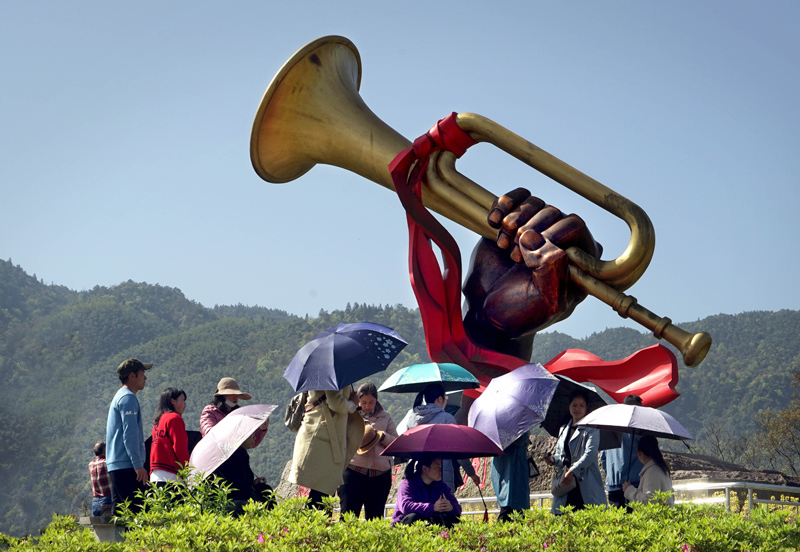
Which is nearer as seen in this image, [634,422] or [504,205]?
[634,422]

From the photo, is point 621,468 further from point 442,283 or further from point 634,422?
point 442,283

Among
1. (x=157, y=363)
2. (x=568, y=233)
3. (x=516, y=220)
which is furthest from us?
(x=157, y=363)

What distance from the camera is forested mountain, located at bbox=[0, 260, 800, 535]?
1399 inches

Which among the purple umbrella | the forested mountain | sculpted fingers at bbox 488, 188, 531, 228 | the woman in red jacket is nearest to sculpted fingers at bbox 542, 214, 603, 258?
sculpted fingers at bbox 488, 188, 531, 228

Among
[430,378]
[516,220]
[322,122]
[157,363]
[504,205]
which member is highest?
[157,363]

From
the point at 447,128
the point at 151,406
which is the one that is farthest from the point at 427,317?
the point at 151,406

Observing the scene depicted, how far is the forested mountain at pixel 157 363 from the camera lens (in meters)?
35.5

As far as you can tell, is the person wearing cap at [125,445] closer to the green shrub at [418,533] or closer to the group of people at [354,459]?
the group of people at [354,459]

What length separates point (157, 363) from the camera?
49969 millimetres

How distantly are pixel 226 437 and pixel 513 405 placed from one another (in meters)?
1.86

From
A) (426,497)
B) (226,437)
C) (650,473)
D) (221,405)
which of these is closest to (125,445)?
(221,405)

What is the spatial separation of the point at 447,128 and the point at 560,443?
3.03 meters

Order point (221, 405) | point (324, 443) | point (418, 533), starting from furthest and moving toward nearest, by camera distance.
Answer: point (221, 405), point (324, 443), point (418, 533)

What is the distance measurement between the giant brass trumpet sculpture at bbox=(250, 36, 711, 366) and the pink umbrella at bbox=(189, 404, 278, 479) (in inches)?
120
